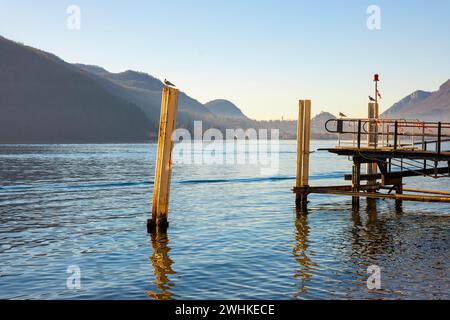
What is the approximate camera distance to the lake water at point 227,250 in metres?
12.2

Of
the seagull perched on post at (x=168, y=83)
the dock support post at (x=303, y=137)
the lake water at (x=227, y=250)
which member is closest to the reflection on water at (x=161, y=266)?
the lake water at (x=227, y=250)

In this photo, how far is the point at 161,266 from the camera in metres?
14.5

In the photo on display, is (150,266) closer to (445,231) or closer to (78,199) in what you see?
(445,231)

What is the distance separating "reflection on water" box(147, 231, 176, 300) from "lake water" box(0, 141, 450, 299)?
0.11 ft

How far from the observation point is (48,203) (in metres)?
30.2

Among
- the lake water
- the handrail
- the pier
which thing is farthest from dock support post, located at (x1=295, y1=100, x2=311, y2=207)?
the lake water

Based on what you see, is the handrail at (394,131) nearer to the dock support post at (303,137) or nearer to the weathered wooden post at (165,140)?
the dock support post at (303,137)

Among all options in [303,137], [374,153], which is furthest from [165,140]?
[374,153]

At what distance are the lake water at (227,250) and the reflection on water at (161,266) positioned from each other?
33mm

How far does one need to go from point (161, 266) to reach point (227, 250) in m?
2.79

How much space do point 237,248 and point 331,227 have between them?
5.70 m

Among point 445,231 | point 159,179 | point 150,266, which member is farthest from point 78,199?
point 445,231

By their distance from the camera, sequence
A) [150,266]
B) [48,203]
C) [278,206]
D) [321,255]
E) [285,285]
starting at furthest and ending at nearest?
[48,203], [278,206], [321,255], [150,266], [285,285]

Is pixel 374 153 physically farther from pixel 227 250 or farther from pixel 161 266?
pixel 161 266
